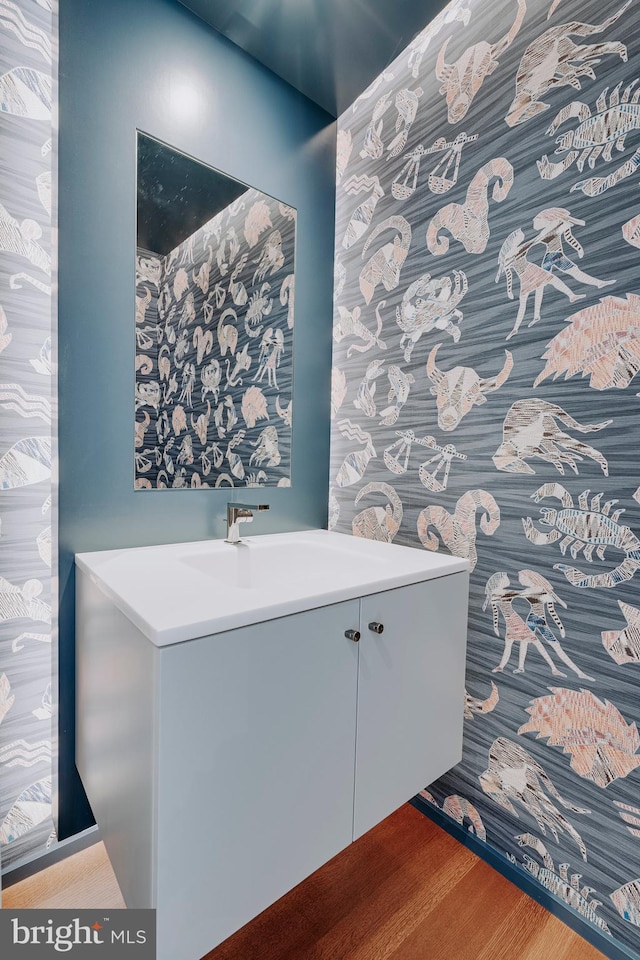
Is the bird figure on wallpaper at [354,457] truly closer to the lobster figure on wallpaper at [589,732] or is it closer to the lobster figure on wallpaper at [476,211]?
the lobster figure on wallpaper at [476,211]

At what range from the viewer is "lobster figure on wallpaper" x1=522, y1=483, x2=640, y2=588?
39.9 inches

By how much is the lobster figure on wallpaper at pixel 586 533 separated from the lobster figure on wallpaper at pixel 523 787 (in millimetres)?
490

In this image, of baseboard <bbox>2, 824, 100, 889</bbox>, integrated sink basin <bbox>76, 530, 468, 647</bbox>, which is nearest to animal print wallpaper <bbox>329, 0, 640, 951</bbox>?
integrated sink basin <bbox>76, 530, 468, 647</bbox>

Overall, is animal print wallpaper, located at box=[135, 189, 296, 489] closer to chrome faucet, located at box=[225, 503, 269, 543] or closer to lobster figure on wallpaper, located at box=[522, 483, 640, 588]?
chrome faucet, located at box=[225, 503, 269, 543]

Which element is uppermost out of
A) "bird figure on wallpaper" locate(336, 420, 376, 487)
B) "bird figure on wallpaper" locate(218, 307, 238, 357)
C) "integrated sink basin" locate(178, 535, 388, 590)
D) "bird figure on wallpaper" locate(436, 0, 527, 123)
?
"bird figure on wallpaper" locate(436, 0, 527, 123)

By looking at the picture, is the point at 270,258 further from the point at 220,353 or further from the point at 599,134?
the point at 599,134

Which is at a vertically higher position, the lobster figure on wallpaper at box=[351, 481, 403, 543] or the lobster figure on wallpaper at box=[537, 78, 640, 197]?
the lobster figure on wallpaper at box=[537, 78, 640, 197]

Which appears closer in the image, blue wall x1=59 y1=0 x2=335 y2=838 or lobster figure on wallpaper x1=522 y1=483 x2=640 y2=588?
lobster figure on wallpaper x1=522 y1=483 x2=640 y2=588

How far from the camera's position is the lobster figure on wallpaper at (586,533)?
101 cm

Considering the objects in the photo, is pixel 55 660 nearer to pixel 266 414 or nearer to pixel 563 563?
pixel 266 414

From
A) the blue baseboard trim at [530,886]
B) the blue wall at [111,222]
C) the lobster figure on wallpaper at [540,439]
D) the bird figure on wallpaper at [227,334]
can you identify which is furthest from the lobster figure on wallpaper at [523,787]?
the bird figure on wallpaper at [227,334]

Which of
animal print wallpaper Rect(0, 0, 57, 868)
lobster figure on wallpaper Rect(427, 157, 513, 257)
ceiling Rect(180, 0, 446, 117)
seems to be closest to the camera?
animal print wallpaper Rect(0, 0, 57, 868)

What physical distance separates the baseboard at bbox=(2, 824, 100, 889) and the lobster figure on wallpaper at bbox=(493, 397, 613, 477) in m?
1.48

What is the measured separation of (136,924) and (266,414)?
125cm
